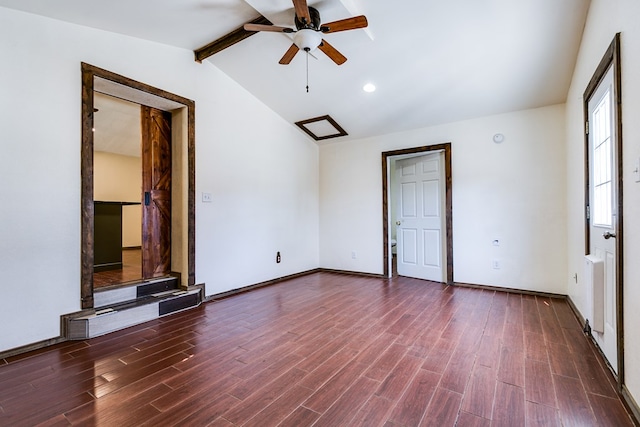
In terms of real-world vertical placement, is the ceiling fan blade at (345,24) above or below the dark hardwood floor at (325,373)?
above

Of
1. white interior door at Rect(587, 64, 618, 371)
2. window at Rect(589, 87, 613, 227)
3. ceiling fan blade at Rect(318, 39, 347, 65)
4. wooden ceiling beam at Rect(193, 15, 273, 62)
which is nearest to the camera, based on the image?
white interior door at Rect(587, 64, 618, 371)

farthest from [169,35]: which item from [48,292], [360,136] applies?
[360,136]

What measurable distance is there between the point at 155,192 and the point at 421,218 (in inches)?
153

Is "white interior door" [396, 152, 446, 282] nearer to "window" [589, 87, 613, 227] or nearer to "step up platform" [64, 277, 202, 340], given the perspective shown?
"window" [589, 87, 613, 227]

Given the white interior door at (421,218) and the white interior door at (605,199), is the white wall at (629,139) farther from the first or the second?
the white interior door at (421,218)

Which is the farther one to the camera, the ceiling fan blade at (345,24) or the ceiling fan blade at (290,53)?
the ceiling fan blade at (290,53)

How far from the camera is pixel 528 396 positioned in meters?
1.72

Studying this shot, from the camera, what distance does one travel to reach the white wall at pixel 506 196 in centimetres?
370

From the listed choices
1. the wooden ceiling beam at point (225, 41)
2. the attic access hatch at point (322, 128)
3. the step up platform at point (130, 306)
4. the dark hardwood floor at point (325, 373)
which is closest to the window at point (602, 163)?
the dark hardwood floor at point (325, 373)

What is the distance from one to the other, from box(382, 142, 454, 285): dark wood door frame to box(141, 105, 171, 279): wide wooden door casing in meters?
3.24

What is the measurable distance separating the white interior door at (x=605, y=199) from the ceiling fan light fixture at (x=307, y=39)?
84.8 inches

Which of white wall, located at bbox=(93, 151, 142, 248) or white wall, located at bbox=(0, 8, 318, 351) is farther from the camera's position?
white wall, located at bbox=(93, 151, 142, 248)

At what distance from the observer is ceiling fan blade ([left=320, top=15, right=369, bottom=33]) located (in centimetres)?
241

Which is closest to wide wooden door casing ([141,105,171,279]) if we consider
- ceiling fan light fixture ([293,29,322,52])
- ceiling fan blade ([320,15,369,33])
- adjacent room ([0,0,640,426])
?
adjacent room ([0,0,640,426])
